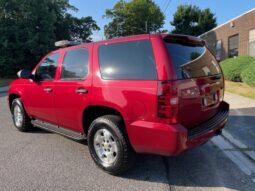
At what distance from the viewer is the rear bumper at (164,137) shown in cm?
357

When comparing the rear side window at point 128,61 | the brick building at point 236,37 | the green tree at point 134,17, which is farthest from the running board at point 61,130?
the green tree at point 134,17

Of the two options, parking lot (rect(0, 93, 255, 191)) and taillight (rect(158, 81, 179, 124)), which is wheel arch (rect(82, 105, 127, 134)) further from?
taillight (rect(158, 81, 179, 124))

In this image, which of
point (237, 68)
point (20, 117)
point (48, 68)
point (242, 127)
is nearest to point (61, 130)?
point (48, 68)

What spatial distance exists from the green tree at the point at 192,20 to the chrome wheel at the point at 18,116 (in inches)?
1719

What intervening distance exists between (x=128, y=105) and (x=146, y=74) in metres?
0.47

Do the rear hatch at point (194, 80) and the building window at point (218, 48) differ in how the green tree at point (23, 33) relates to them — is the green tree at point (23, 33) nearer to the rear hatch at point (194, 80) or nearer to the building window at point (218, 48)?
the building window at point (218, 48)

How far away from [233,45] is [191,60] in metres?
20.9

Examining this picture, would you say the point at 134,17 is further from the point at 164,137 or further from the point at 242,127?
the point at 164,137

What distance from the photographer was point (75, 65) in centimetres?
498

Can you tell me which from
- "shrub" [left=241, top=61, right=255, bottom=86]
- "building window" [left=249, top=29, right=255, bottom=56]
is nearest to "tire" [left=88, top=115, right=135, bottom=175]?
"shrub" [left=241, top=61, right=255, bottom=86]

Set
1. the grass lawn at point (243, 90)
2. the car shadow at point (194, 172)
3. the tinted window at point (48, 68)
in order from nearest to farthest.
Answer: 1. the car shadow at point (194, 172)
2. the tinted window at point (48, 68)
3. the grass lawn at point (243, 90)

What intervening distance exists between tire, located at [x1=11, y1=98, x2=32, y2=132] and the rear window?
4.00 meters

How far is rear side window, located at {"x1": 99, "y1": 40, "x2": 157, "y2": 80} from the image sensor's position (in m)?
3.84

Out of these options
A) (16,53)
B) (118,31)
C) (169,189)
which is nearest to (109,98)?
(169,189)
